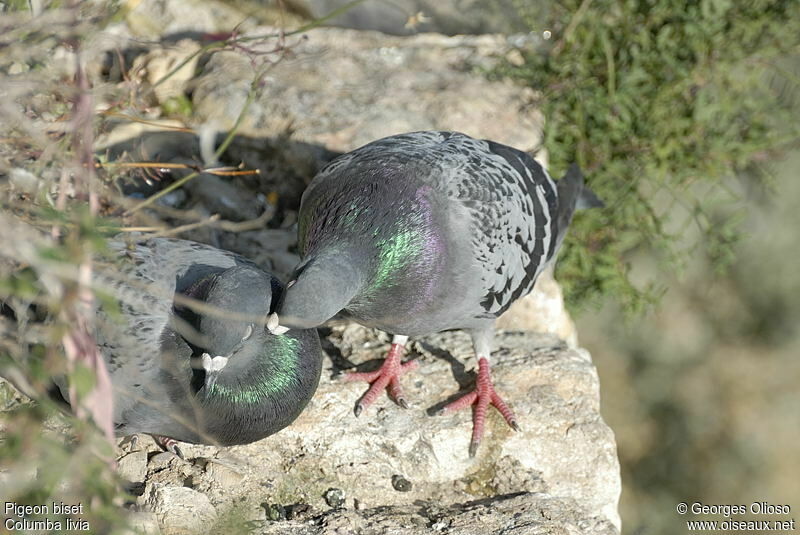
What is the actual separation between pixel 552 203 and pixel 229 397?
2096mm

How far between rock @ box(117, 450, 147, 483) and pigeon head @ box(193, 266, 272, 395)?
0.65 metres

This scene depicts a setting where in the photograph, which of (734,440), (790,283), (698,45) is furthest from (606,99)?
(734,440)

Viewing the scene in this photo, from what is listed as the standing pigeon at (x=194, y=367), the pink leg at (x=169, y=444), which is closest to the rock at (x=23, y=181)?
the standing pigeon at (x=194, y=367)

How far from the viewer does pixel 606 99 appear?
17.9 ft

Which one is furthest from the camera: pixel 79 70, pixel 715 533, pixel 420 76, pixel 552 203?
pixel 420 76

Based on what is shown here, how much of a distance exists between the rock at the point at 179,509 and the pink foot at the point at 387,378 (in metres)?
0.91

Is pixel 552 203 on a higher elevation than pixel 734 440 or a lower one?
higher

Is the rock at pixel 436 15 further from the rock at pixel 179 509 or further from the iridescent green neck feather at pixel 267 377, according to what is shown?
the rock at pixel 179 509

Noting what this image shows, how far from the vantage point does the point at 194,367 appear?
126 inches

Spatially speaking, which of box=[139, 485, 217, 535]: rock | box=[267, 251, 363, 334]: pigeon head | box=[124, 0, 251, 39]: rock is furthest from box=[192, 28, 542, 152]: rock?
box=[139, 485, 217, 535]: rock

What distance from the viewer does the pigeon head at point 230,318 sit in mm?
2912

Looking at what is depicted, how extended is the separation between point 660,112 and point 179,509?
3.87m

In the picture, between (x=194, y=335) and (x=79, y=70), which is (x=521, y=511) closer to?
(x=194, y=335)

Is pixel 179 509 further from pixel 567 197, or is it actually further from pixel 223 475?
pixel 567 197
